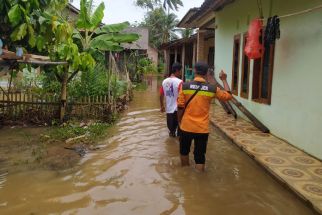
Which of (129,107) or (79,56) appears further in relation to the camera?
(129,107)

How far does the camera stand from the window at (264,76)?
8.73m

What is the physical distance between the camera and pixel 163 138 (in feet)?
29.1

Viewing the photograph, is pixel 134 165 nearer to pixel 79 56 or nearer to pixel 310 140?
pixel 310 140

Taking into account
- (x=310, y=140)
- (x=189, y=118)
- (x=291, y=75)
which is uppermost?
(x=291, y=75)

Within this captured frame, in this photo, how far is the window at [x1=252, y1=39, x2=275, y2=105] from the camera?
8725 mm

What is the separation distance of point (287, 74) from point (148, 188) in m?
4.35

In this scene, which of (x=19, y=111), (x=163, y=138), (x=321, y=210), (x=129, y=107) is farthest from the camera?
(x=129, y=107)

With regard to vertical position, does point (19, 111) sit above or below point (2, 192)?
above

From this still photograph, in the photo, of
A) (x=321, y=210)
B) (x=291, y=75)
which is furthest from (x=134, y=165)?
(x=291, y=75)

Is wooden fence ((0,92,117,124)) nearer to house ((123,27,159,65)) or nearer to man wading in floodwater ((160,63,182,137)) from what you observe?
man wading in floodwater ((160,63,182,137))

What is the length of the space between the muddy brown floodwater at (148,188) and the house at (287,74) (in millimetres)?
1322

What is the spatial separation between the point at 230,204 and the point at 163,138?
417cm

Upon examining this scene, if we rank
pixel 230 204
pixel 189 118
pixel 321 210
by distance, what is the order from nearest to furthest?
1. pixel 321 210
2. pixel 230 204
3. pixel 189 118

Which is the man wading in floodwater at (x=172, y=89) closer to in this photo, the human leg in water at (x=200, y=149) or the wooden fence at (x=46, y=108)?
the human leg in water at (x=200, y=149)
